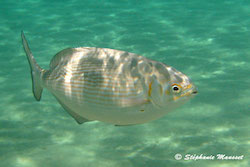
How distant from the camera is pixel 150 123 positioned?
4.25 meters

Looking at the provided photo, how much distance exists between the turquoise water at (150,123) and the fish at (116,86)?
1807mm

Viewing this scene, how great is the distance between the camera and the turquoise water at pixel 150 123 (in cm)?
354

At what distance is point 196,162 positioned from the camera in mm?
3316

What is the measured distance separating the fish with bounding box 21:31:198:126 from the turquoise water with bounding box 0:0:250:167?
71.2 inches

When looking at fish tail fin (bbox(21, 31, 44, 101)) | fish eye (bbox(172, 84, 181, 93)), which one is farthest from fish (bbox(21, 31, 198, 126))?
fish tail fin (bbox(21, 31, 44, 101))

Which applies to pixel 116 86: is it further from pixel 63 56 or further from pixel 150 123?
pixel 150 123

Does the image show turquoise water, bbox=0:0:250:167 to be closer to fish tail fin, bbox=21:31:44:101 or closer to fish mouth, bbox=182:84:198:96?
fish tail fin, bbox=21:31:44:101

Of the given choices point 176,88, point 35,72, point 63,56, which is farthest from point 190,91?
point 35,72

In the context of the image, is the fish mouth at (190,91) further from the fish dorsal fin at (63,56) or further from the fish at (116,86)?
the fish dorsal fin at (63,56)

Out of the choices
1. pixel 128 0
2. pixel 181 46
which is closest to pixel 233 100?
pixel 181 46

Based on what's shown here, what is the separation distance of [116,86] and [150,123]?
2.69 m

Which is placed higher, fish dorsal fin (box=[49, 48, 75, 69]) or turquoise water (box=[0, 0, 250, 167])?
fish dorsal fin (box=[49, 48, 75, 69])

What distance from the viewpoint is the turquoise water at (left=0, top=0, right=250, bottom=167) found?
3.54 m

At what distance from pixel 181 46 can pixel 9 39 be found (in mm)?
6034
